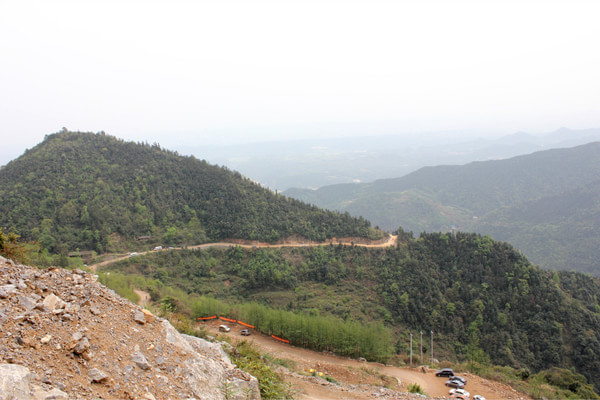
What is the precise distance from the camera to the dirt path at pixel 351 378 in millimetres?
17591

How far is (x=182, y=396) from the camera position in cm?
787

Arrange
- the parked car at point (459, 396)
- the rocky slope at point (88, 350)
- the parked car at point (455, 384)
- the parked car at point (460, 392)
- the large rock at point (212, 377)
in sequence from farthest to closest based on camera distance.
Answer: the parked car at point (455, 384) < the parked car at point (460, 392) < the parked car at point (459, 396) < the large rock at point (212, 377) < the rocky slope at point (88, 350)

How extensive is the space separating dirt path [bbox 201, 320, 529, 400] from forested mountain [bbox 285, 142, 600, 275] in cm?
8118

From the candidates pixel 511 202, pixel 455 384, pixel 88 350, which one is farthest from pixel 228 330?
pixel 511 202

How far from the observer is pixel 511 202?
157500 millimetres

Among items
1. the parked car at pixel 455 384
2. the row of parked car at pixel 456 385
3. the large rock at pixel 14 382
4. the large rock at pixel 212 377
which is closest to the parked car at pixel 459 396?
the row of parked car at pixel 456 385

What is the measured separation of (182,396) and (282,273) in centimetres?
3744

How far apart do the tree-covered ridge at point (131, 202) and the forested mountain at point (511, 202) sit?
7730cm

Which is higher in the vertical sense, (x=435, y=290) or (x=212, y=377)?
(x=212, y=377)

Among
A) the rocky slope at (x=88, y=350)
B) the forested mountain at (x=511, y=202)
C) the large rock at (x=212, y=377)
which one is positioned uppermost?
the rocky slope at (x=88, y=350)

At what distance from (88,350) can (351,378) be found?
19164mm

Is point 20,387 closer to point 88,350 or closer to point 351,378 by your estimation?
point 88,350

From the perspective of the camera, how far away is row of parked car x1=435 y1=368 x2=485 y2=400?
2052 cm

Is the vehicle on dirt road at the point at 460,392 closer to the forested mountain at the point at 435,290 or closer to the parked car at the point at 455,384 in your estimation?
the parked car at the point at 455,384
